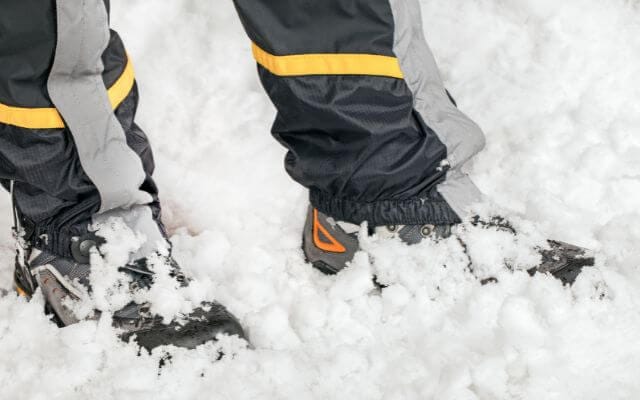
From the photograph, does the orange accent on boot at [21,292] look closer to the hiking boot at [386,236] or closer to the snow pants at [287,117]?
the snow pants at [287,117]

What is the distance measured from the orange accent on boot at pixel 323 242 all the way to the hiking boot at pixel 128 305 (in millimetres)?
241

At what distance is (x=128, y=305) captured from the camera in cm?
123

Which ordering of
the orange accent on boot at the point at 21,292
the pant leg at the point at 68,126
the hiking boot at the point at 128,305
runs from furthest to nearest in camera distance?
the orange accent on boot at the point at 21,292 → the hiking boot at the point at 128,305 → the pant leg at the point at 68,126

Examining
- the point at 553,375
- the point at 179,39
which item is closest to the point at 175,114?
the point at 179,39

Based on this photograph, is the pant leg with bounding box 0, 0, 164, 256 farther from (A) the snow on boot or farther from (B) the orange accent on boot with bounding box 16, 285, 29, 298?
(A) the snow on boot

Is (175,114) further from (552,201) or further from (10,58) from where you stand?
(552,201)

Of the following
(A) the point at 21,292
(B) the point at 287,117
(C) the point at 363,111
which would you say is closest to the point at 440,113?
(C) the point at 363,111

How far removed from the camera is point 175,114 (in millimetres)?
1692

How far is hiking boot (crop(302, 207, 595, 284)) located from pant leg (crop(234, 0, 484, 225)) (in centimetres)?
2

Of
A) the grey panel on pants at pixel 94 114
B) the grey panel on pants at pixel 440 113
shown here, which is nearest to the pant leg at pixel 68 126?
the grey panel on pants at pixel 94 114

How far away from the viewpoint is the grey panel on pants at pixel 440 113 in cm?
121

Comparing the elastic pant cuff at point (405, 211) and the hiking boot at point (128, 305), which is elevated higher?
the elastic pant cuff at point (405, 211)

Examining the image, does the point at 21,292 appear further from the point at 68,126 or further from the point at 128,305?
the point at 68,126

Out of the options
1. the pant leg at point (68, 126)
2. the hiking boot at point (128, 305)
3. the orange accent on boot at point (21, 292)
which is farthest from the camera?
the orange accent on boot at point (21, 292)
